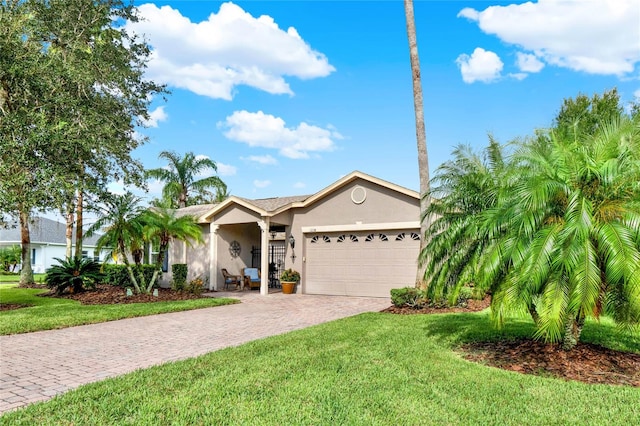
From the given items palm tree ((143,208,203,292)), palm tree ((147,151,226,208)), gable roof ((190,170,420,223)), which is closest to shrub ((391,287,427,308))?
gable roof ((190,170,420,223))

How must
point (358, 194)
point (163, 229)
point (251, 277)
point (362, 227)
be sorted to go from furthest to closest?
point (251, 277) → point (358, 194) → point (362, 227) → point (163, 229)

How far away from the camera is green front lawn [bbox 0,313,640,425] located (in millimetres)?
3816

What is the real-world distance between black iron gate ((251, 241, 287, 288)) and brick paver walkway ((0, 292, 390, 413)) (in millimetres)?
6753

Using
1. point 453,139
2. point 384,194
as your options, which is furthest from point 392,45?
point 453,139

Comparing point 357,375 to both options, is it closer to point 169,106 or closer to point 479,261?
point 479,261

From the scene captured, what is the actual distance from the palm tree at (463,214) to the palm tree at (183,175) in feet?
75.9

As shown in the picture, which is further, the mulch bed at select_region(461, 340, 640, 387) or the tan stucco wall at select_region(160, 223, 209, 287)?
the tan stucco wall at select_region(160, 223, 209, 287)

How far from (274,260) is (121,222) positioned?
8269 millimetres

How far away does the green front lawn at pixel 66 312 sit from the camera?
8.84 meters

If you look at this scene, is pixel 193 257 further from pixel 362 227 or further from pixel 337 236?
pixel 362 227

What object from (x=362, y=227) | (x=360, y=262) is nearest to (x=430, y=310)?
(x=360, y=262)

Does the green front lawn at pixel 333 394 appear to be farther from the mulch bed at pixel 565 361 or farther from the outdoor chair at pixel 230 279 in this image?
the outdoor chair at pixel 230 279

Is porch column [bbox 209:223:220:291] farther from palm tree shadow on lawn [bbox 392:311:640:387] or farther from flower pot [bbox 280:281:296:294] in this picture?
palm tree shadow on lawn [bbox 392:311:640:387]

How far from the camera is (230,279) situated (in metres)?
17.5
